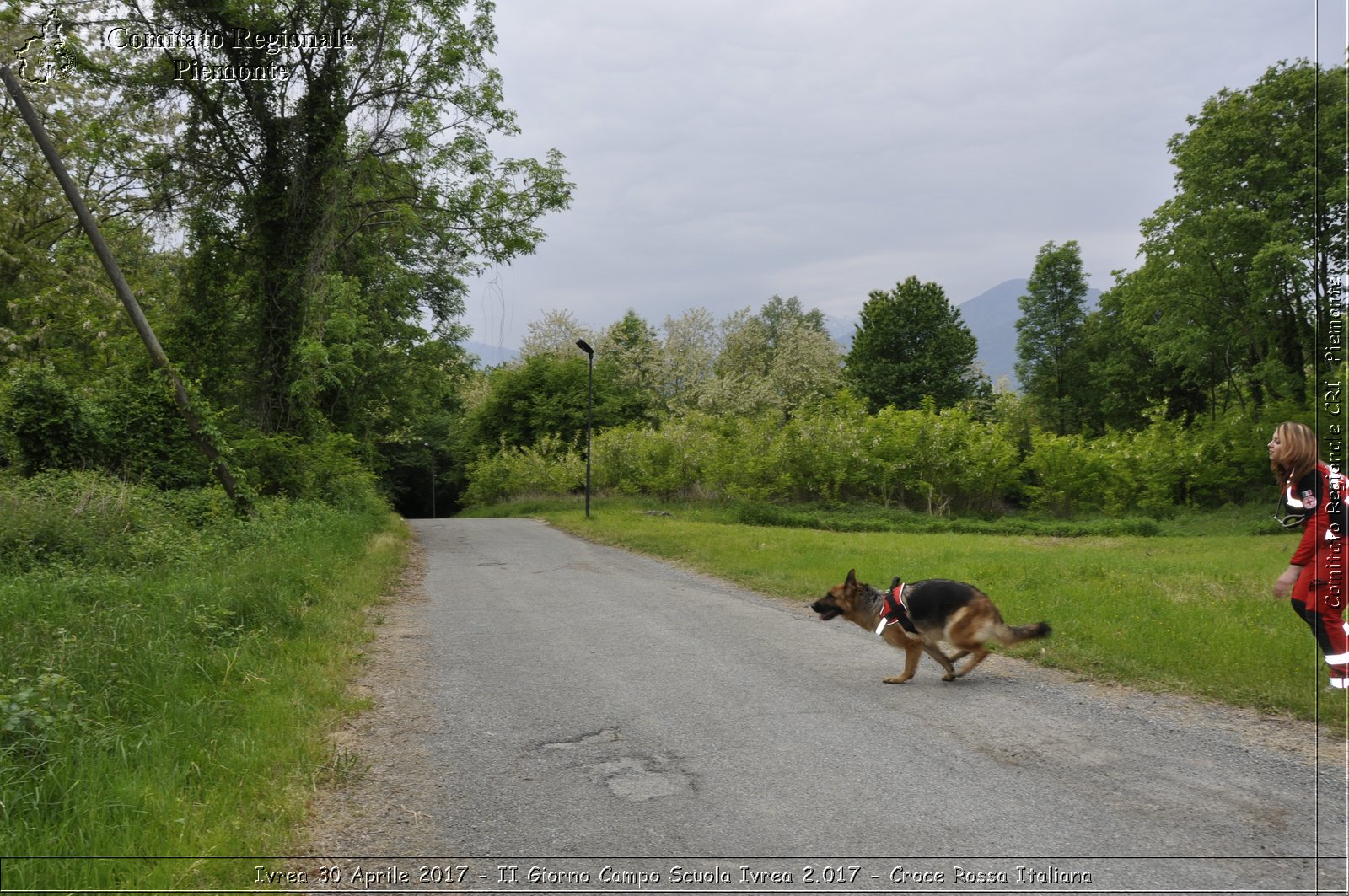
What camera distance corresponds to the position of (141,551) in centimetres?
1061

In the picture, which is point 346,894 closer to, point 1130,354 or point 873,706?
point 873,706

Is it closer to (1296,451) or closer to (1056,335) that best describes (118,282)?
(1296,451)

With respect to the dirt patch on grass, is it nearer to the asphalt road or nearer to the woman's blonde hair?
the asphalt road

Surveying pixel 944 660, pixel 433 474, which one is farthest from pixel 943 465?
pixel 433 474

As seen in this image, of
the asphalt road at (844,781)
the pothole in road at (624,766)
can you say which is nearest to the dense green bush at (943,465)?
the asphalt road at (844,781)

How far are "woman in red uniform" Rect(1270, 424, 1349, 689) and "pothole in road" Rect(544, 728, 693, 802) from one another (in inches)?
170

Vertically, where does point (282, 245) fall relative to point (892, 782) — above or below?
above

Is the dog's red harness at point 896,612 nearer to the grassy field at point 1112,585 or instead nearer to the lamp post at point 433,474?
the grassy field at point 1112,585

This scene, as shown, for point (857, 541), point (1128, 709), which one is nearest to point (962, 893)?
point (1128, 709)

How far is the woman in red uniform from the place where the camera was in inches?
200

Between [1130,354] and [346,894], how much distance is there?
169ft

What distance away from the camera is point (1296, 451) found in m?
5.20

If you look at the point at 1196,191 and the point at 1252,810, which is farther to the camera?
the point at 1196,191

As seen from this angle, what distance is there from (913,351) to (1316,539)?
47.8 m
